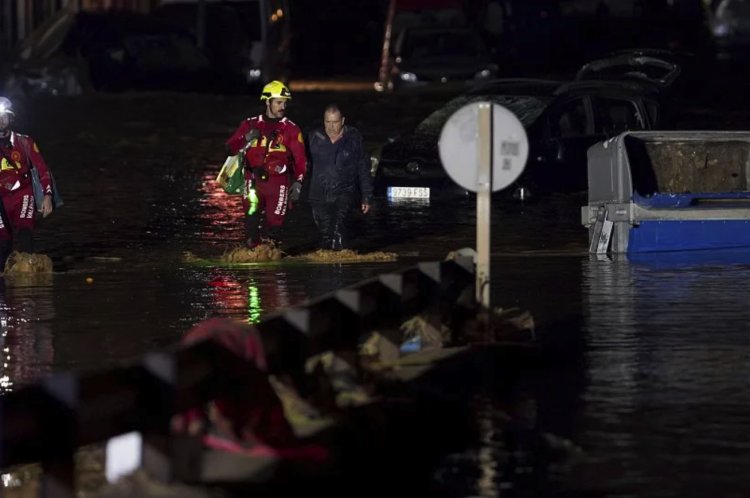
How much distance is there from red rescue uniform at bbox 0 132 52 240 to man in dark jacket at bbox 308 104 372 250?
2.69 m

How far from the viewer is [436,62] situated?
130 feet

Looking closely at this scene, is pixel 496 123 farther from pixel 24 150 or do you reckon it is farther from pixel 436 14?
pixel 436 14

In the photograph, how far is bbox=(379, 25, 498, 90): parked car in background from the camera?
39.4 m

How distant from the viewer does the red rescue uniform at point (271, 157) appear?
64.2 ft

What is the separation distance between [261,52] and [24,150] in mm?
28145

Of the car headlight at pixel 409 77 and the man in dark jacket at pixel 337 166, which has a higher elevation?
the car headlight at pixel 409 77

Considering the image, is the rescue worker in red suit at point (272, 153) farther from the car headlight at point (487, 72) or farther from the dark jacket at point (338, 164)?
the car headlight at point (487, 72)

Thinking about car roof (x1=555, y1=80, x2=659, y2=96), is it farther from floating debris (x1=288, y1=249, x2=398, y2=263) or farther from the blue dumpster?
floating debris (x1=288, y1=249, x2=398, y2=263)

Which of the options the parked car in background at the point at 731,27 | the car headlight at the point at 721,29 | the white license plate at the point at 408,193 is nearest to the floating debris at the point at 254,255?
the white license plate at the point at 408,193

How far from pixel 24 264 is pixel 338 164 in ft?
10.2

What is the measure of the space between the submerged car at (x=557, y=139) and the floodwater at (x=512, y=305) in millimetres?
320

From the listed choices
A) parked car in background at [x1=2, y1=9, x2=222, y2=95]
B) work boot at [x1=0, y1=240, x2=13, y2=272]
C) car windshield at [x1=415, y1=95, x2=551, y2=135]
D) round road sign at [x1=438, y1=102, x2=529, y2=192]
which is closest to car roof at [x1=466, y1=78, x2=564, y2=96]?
car windshield at [x1=415, y1=95, x2=551, y2=135]

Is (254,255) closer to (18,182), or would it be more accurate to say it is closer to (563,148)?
(18,182)

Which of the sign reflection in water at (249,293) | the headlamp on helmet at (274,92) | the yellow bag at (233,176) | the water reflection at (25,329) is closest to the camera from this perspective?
the water reflection at (25,329)
